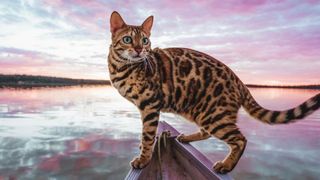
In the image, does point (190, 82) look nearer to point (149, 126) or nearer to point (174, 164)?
point (149, 126)

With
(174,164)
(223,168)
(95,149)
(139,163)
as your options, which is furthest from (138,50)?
(95,149)

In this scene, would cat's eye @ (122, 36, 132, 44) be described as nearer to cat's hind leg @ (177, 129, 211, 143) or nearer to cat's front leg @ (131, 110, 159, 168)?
cat's front leg @ (131, 110, 159, 168)

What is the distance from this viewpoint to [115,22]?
316 centimetres

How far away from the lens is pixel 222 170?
3465 millimetres

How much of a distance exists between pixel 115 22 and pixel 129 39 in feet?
0.81

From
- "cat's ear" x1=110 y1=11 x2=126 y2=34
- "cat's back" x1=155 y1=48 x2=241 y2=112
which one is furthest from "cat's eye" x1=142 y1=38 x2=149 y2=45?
"cat's back" x1=155 y1=48 x2=241 y2=112

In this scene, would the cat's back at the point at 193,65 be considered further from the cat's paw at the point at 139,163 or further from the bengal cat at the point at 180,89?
the cat's paw at the point at 139,163

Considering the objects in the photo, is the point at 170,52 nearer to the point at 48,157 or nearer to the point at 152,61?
the point at 152,61

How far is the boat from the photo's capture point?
11.7 feet

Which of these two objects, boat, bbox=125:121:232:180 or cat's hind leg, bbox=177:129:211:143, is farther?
cat's hind leg, bbox=177:129:211:143

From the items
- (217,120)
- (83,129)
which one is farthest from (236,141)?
(83,129)

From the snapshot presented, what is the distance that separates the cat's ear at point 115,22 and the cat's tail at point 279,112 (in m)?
1.60

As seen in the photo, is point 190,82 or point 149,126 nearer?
point 149,126

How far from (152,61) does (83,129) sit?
1084 cm
